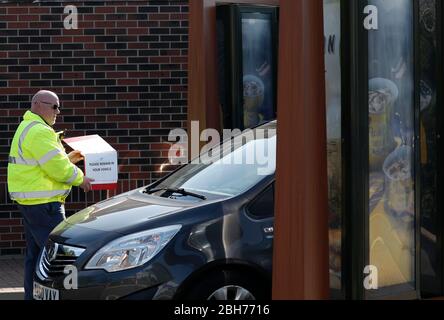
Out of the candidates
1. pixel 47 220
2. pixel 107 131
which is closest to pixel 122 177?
pixel 107 131

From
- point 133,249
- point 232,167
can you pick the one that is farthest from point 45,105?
point 133,249

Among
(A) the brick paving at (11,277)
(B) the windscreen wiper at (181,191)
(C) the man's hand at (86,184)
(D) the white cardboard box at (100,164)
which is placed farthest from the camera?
(A) the brick paving at (11,277)

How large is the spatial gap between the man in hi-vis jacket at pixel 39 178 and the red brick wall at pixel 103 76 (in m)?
3.08

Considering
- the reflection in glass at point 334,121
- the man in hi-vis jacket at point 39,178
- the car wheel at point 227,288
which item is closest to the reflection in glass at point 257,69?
the man in hi-vis jacket at point 39,178

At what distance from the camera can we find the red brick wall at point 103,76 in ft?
37.5

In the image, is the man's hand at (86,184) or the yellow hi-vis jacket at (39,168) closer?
the yellow hi-vis jacket at (39,168)

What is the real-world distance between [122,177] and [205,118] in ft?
6.51

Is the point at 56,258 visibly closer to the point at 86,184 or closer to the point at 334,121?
the point at 86,184

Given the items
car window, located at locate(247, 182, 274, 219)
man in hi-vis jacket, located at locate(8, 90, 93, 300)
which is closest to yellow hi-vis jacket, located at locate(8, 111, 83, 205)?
man in hi-vis jacket, located at locate(8, 90, 93, 300)

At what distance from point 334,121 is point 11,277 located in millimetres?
5200

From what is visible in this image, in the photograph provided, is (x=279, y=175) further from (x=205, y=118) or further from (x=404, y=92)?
(x=205, y=118)

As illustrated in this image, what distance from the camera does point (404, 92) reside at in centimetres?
644

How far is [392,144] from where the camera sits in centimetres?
638

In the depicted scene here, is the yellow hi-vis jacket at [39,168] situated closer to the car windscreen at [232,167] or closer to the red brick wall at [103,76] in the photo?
the car windscreen at [232,167]
